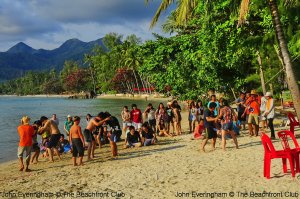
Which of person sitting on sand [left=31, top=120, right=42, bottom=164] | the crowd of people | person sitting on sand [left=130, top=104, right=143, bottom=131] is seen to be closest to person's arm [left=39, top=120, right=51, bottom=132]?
the crowd of people

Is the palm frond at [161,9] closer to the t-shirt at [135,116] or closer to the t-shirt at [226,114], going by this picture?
the t-shirt at [226,114]

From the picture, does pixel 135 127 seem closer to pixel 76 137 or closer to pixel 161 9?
pixel 76 137

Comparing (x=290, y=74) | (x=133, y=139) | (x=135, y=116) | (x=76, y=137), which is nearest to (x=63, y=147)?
(x=133, y=139)

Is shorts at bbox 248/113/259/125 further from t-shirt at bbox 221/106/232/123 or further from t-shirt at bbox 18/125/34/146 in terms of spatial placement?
t-shirt at bbox 18/125/34/146

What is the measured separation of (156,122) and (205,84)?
12.9ft

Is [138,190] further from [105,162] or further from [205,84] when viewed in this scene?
[205,84]

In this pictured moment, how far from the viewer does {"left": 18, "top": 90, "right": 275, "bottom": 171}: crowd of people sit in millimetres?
10594

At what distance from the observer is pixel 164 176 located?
8.56m

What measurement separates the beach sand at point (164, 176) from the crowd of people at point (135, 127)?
56 centimetres

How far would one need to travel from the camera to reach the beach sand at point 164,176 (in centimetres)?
717

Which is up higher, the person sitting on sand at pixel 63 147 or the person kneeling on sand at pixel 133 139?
the person kneeling on sand at pixel 133 139

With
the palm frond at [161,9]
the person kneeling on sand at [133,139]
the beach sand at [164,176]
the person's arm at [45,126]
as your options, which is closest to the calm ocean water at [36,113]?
the person's arm at [45,126]

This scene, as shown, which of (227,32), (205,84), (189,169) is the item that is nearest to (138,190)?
(189,169)

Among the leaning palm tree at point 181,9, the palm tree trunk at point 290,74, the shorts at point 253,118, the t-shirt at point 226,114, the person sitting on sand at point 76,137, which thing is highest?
the leaning palm tree at point 181,9
